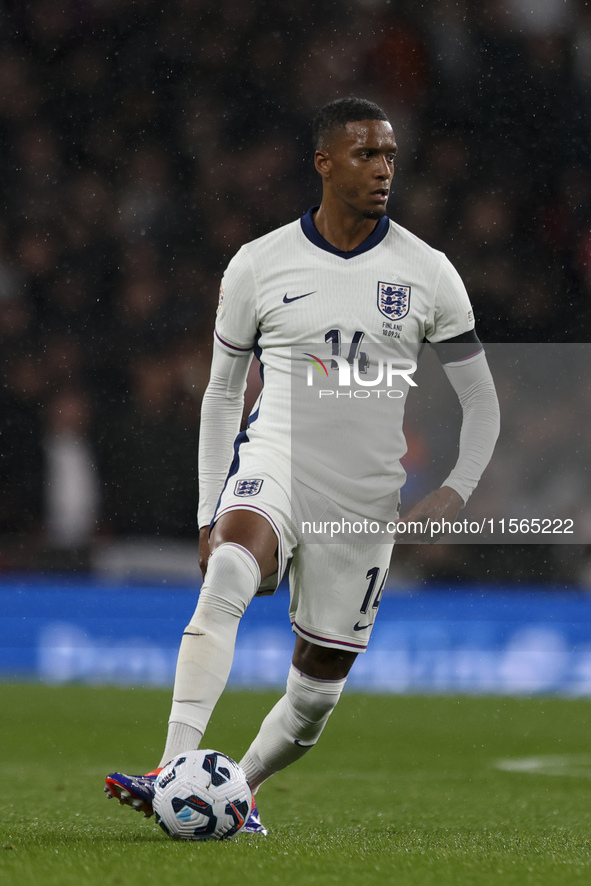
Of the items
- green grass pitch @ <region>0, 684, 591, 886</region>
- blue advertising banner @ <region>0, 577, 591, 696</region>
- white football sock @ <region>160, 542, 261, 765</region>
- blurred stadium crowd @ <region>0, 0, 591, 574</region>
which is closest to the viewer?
green grass pitch @ <region>0, 684, 591, 886</region>

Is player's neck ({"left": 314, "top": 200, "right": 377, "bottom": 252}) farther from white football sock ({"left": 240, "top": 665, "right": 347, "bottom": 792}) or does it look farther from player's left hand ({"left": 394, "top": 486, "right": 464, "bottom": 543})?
white football sock ({"left": 240, "top": 665, "right": 347, "bottom": 792})

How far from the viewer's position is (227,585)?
293 cm

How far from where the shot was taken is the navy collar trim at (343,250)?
11.4 ft

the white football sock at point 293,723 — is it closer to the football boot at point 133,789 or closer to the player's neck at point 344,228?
the football boot at point 133,789

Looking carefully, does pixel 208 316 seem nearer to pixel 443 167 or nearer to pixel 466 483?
pixel 443 167

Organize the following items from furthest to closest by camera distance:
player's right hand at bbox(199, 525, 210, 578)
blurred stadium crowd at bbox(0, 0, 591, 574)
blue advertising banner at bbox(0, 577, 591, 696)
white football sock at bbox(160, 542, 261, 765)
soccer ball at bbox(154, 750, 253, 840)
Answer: blurred stadium crowd at bbox(0, 0, 591, 574), blue advertising banner at bbox(0, 577, 591, 696), player's right hand at bbox(199, 525, 210, 578), white football sock at bbox(160, 542, 261, 765), soccer ball at bbox(154, 750, 253, 840)

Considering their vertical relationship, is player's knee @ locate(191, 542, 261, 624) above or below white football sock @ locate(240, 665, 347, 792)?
Answer: above

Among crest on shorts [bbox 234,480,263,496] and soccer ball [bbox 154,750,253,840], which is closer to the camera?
soccer ball [bbox 154,750,253,840]

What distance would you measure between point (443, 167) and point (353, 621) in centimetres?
628

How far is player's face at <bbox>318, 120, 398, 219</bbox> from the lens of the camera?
3391 mm

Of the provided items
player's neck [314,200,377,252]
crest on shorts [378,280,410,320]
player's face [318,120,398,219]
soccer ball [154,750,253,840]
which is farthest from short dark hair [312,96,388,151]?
soccer ball [154,750,253,840]

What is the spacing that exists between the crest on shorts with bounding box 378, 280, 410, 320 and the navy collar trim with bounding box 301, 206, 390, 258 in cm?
13

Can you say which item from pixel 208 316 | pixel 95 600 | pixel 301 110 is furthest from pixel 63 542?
pixel 301 110

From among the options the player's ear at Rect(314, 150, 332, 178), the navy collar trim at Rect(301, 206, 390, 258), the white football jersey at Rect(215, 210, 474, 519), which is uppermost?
the player's ear at Rect(314, 150, 332, 178)
